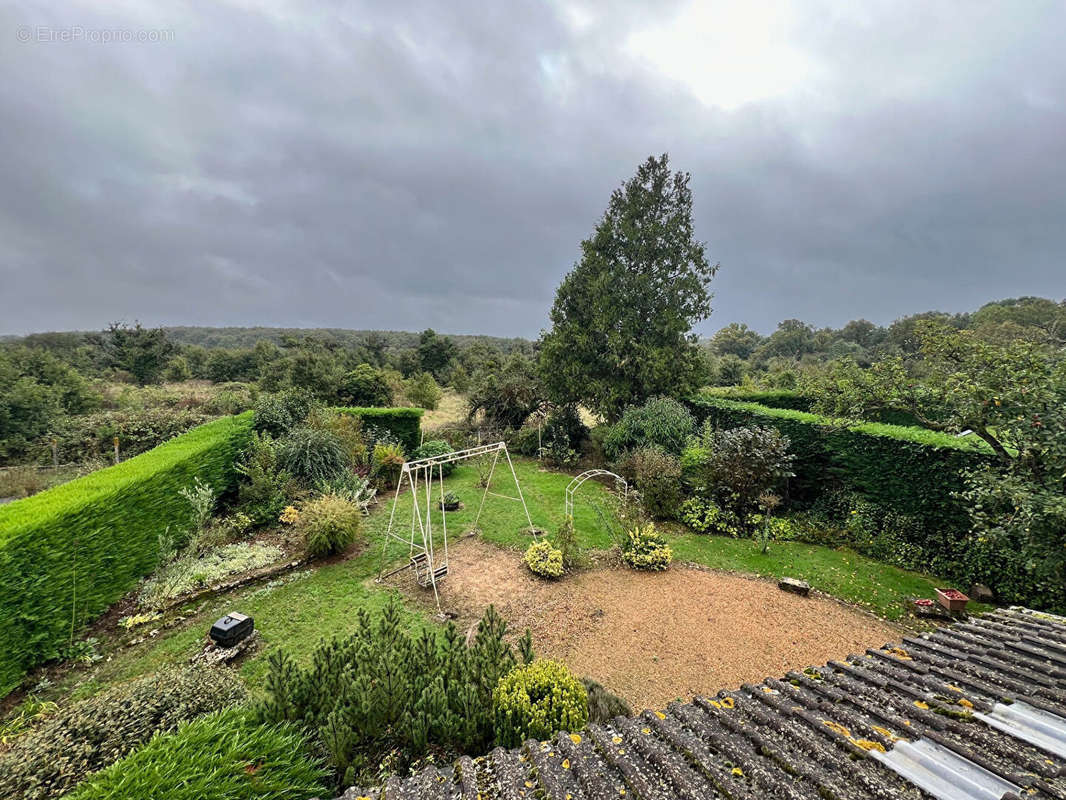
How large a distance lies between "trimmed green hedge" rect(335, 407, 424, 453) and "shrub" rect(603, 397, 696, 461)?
7042 millimetres

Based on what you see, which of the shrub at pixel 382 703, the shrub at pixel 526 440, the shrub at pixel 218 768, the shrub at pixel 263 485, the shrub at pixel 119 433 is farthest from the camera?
the shrub at pixel 526 440

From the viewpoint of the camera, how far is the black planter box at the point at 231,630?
5.27m

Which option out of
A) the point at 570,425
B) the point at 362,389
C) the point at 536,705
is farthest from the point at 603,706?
the point at 362,389

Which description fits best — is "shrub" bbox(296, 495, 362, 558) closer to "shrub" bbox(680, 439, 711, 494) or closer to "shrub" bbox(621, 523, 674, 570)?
"shrub" bbox(621, 523, 674, 570)

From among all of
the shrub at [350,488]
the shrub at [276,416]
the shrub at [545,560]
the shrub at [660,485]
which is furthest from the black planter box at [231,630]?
the shrub at [660,485]

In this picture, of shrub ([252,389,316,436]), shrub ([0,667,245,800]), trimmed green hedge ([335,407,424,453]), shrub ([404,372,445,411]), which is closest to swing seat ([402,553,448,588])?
shrub ([0,667,245,800])

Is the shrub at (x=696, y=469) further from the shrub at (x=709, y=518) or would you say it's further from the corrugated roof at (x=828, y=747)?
the corrugated roof at (x=828, y=747)

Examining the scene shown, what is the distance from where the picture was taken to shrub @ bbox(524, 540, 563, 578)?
24.4 feet

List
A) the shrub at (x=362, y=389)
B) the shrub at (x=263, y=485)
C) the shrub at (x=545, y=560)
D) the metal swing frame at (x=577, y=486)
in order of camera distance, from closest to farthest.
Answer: the shrub at (x=545, y=560)
the metal swing frame at (x=577, y=486)
the shrub at (x=263, y=485)
the shrub at (x=362, y=389)

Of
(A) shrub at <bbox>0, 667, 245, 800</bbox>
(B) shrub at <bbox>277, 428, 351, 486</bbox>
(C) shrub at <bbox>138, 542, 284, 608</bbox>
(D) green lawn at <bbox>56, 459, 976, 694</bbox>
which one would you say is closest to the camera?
(A) shrub at <bbox>0, 667, 245, 800</bbox>

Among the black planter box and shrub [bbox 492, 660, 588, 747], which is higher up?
shrub [bbox 492, 660, 588, 747]

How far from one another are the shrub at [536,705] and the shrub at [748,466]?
7.37m

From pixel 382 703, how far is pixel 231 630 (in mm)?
3562

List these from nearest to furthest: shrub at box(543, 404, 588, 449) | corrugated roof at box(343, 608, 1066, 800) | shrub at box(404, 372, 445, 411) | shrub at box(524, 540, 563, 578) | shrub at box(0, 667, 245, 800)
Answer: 1. corrugated roof at box(343, 608, 1066, 800)
2. shrub at box(0, 667, 245, 800)
3. shrub at box(524, 540, 563, 578)
4. shrub at box(543, 404, 588, 449)
5. shrub at box(404, 372, 445, 411)
